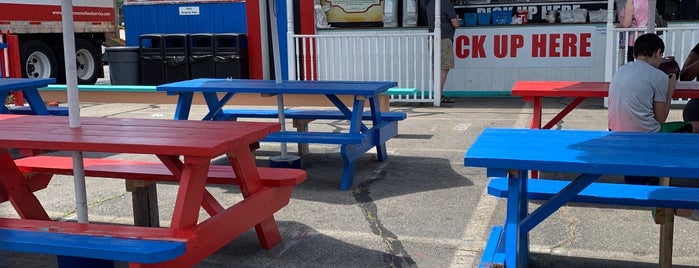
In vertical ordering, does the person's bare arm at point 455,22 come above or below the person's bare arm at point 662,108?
above

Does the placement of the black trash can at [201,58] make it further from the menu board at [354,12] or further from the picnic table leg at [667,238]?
the picnic table leg at [667,238]

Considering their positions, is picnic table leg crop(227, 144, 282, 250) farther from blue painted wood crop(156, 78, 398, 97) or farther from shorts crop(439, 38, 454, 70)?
shorts crop(439, 38, 454, 70)

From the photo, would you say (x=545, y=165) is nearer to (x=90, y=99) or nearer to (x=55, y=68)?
(x=90, y=99)

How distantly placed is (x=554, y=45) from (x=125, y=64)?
7289 millimetres

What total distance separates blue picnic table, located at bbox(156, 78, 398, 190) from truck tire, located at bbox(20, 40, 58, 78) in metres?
8.41

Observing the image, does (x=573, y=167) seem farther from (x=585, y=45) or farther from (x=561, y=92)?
(x=585, y=45)

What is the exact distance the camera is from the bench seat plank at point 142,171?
161 inches

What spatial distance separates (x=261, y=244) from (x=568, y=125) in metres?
5.13

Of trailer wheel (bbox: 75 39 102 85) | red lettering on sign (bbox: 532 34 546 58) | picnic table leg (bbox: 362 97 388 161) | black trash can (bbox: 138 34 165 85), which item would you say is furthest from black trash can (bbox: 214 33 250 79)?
picnic table leg (bbox: 362 97 388 161)

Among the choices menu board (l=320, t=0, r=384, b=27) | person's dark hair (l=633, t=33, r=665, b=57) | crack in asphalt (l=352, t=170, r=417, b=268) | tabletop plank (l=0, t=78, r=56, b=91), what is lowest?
→ crack in asphalt (l=352, t=170, r=417, b=268)

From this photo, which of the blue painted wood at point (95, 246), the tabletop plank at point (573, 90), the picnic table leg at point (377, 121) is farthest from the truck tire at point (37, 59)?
the blue painted wood at point (95, 246)

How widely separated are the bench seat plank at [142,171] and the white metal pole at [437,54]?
19.1 ft

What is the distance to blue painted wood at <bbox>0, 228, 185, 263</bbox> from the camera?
9.48ft

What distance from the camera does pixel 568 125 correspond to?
8234 millimetres
